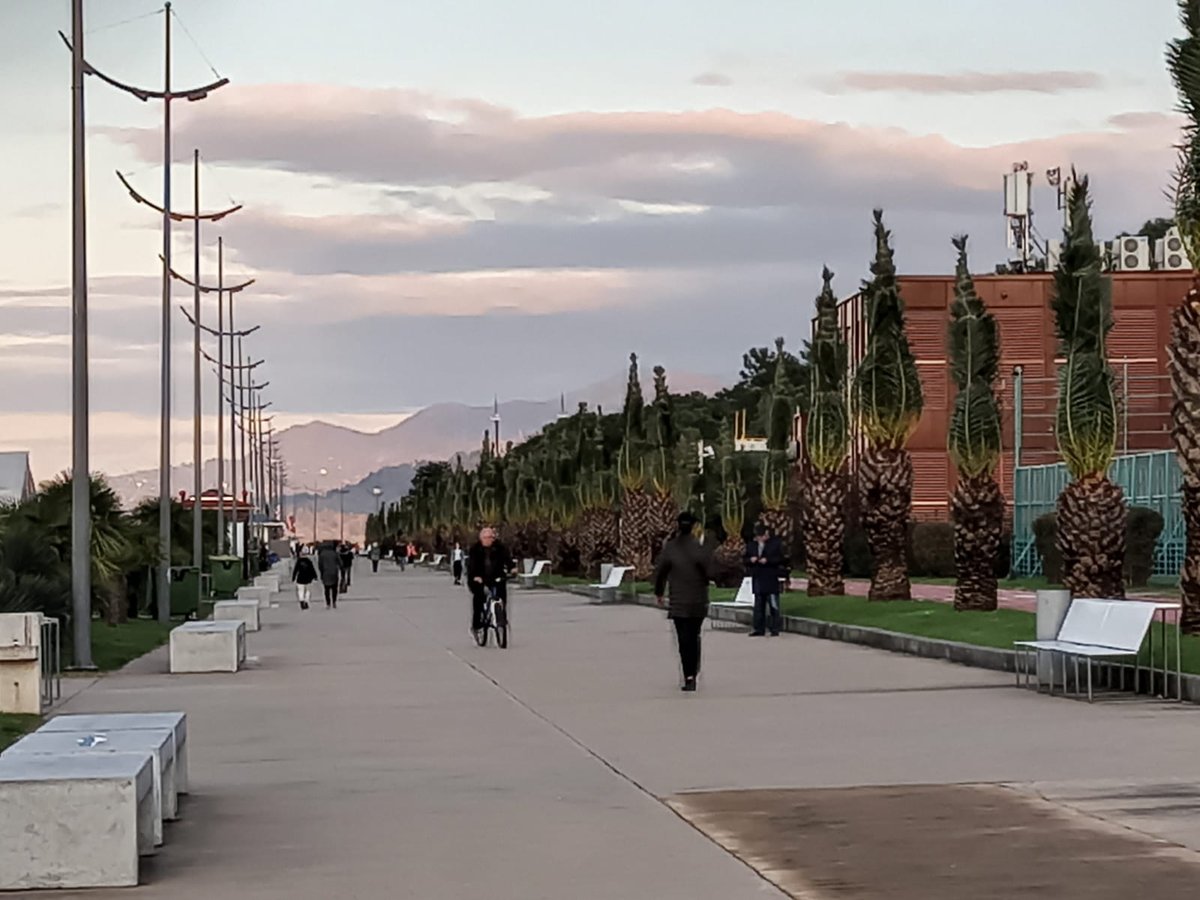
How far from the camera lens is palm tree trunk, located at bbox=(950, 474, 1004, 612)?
33.4 m

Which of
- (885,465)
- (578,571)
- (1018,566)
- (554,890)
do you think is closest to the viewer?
(554,890)

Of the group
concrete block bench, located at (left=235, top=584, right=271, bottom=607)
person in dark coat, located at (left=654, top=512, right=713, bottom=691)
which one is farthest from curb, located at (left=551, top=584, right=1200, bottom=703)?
concrete block bench, located at (left=235, top=584, right=271, bottom=607)

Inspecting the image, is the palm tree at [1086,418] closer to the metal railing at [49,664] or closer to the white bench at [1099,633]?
the white bench at [1099,633]

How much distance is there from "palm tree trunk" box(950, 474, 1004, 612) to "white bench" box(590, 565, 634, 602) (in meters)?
21.3

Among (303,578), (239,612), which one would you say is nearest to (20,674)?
(239,612)

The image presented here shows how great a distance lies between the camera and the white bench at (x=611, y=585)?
55.9m

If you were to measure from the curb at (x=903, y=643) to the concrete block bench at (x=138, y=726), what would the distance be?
9637mm

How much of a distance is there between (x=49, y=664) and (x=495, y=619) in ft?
31.0

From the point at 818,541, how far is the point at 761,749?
26.7m

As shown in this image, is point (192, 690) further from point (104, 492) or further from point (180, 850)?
point (104, 492)

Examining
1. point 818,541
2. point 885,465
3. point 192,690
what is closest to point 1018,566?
point 818,541

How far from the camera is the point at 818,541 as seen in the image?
142 ft

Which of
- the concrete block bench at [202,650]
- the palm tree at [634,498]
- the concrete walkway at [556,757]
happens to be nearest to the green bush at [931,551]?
the palm tree at [634,498]

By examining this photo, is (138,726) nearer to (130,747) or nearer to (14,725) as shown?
(130,747)
